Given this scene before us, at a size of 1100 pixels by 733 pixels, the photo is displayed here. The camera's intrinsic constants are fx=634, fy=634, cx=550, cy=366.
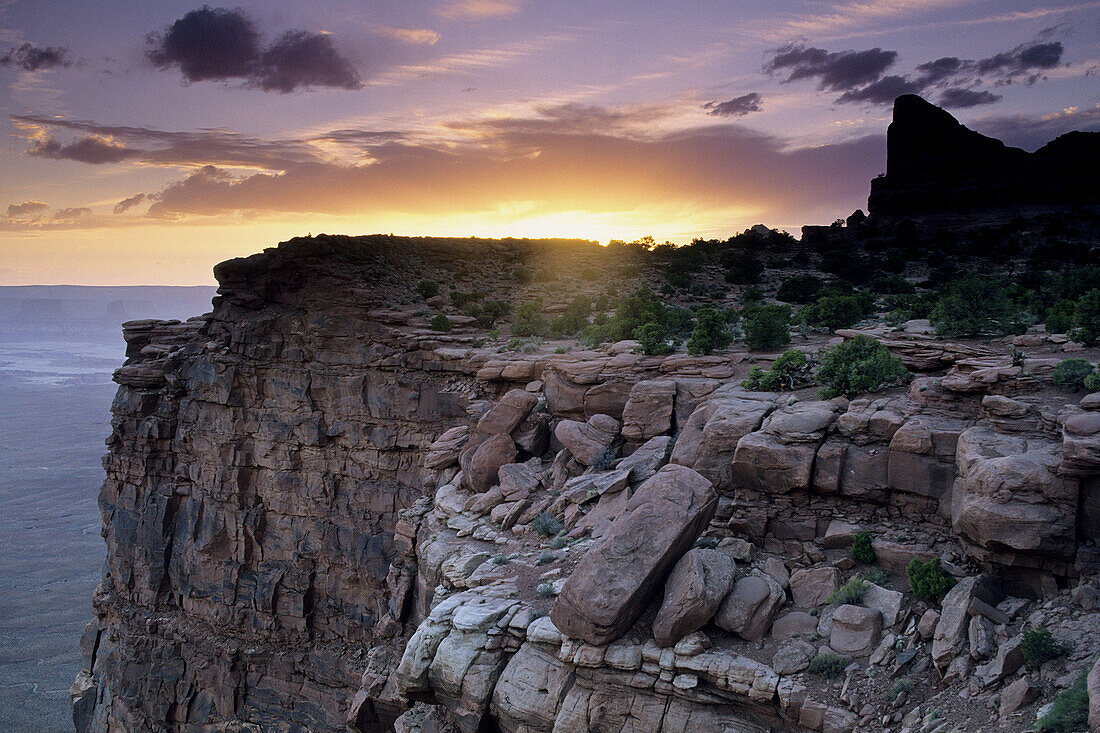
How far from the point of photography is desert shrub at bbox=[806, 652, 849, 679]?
1270cm

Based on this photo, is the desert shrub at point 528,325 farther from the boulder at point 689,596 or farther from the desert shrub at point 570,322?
the boulder at point 689,596

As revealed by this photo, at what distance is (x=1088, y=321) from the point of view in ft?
61.0

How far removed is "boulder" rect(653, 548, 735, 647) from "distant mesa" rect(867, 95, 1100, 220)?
62.4 m

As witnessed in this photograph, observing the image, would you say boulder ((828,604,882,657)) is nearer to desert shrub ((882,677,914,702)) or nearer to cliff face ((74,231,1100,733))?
cliff face ((74,231,1100,733))

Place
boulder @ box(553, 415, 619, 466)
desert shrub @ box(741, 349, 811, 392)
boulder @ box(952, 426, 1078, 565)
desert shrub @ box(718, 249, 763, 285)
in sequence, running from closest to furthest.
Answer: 1. boulder @ box(952, 426, 1078, 565)
2. desert shrub @ box(741, 349, 811, 392)
3. boulder @ box(553, 415, 619, 466)
4. desert shrub @ box(718, 249, 763, 285)

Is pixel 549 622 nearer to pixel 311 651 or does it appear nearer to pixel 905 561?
pixel 905 561

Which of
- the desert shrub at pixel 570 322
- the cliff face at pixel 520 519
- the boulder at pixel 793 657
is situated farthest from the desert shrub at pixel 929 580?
the desert shrub at pixel 570 322

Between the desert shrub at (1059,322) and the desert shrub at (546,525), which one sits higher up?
the desert shrub at (1059,322)

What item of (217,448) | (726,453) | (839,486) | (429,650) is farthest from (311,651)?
(839,486)

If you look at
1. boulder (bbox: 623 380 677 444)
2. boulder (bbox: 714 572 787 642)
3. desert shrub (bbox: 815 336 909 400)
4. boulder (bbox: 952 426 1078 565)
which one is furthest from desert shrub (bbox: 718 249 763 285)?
boulder (bbox: 714 572 787 642)

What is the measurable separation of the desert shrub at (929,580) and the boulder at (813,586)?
1619mm

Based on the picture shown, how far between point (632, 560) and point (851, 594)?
4984mm

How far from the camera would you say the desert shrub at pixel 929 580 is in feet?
45.1

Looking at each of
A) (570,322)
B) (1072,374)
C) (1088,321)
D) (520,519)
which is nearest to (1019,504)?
(1072,374)
